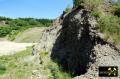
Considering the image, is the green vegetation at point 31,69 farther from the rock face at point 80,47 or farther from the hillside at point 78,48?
the rock face at point 80,47

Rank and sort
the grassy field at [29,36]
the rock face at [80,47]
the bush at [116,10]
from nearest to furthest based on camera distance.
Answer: the rock face at [80,47]
the bush at [116,10]
the grassy field at [29,36]

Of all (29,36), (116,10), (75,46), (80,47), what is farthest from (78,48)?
(29,36)

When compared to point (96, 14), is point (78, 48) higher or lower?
lower

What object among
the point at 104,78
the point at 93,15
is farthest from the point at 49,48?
the point at 104,78

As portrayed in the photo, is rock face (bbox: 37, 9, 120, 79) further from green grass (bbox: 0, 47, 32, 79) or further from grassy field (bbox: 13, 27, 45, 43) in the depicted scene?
grassy field (bbox: 13, 27, 45, 43)

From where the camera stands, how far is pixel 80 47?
16328 millimetres

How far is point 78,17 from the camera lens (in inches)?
669

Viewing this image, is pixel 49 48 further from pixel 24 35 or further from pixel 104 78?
pixel 24 35

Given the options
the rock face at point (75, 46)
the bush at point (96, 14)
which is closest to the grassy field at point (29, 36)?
the rock face at point (75, 46)

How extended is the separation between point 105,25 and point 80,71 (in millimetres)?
2102

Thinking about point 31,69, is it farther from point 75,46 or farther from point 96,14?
point 96,14

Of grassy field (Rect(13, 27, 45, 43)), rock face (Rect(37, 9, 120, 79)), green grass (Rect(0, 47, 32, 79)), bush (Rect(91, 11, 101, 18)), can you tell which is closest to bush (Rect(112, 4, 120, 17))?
bush (Rect(91, 11, 101, 18))

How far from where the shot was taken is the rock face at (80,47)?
14555mm

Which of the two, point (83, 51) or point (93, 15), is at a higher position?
point (93, 15)
